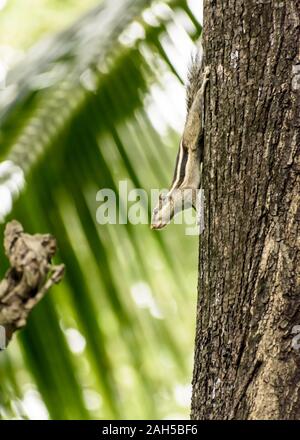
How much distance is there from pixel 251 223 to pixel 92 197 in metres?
0.83

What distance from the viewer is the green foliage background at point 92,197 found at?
282cm

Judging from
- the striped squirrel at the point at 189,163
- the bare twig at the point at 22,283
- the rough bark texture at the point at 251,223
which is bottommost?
the bare twig at the point at 22,283

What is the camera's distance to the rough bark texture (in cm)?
223

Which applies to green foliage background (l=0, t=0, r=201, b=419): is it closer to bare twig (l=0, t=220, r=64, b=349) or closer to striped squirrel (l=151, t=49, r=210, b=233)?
striped squirrel (l=151, t=49, r=210, b=233)

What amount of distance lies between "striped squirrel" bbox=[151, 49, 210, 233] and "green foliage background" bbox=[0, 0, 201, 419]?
7 cm

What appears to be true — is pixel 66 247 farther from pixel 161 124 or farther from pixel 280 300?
pixel 280 300

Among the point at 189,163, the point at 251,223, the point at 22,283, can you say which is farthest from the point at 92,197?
the point at 22,283

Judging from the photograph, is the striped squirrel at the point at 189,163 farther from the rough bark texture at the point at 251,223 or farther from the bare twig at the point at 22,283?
the bare twig at the point at 22,283

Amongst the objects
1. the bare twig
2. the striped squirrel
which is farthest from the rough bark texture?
the bare twig

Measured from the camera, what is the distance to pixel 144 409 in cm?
300

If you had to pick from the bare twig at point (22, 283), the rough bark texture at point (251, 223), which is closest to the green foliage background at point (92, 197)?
the rough bark texture at point (251, 223)

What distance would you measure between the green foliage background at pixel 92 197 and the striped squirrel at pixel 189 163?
67 millimetres

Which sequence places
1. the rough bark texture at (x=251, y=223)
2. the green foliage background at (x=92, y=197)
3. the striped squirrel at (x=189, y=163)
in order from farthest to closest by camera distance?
the striped squirrel at (x=189, y=163) → the green foliage background at (x=92, y=197) → the rough bark texture at (x=251, y=223)

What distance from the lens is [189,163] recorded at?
10.5 feet
